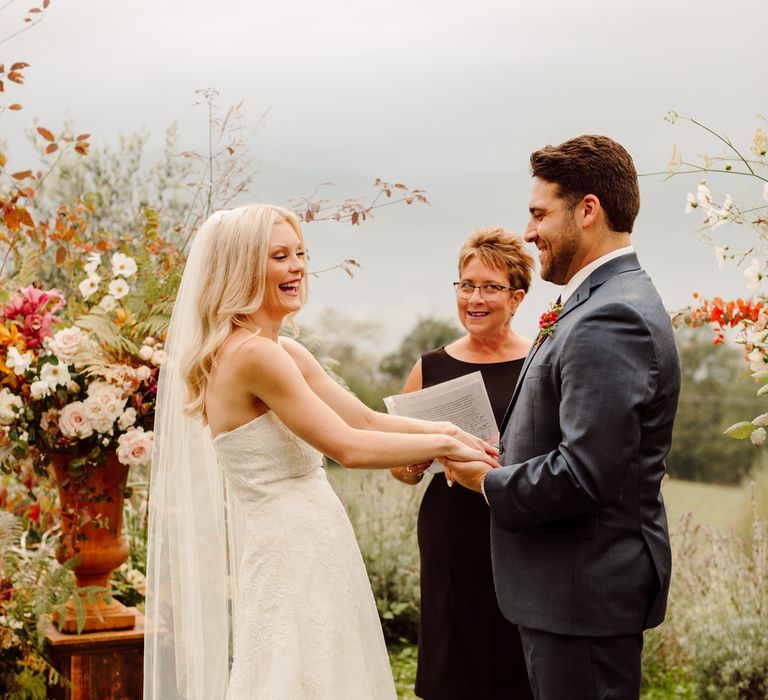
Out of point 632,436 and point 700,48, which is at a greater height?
point 700,48

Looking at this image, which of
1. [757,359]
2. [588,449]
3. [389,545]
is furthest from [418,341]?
[588,449]

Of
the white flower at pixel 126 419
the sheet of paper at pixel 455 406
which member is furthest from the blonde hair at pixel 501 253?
the white flower at pixel 126 419

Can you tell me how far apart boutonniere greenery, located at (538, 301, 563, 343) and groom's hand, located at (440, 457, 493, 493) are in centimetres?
50

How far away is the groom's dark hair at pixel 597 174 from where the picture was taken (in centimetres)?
257

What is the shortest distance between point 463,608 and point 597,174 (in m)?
1.78

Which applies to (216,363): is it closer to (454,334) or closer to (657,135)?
(454,334)

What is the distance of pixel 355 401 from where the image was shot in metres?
3.41

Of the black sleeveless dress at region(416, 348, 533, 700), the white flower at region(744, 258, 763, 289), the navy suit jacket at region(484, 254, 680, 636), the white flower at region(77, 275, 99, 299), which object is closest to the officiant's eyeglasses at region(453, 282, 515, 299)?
the black sleeveless dress at region(416, 348, 533, 700)

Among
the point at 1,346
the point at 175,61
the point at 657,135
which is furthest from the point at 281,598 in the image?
the point at 657,135

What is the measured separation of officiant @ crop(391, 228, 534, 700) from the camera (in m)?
3.48

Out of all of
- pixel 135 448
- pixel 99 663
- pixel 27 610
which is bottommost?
pixel 99 663

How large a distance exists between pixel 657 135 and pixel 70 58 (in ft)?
78.7

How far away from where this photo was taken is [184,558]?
3.26 metres

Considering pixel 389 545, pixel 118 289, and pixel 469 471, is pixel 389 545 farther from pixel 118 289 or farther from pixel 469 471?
pixel 469 471
